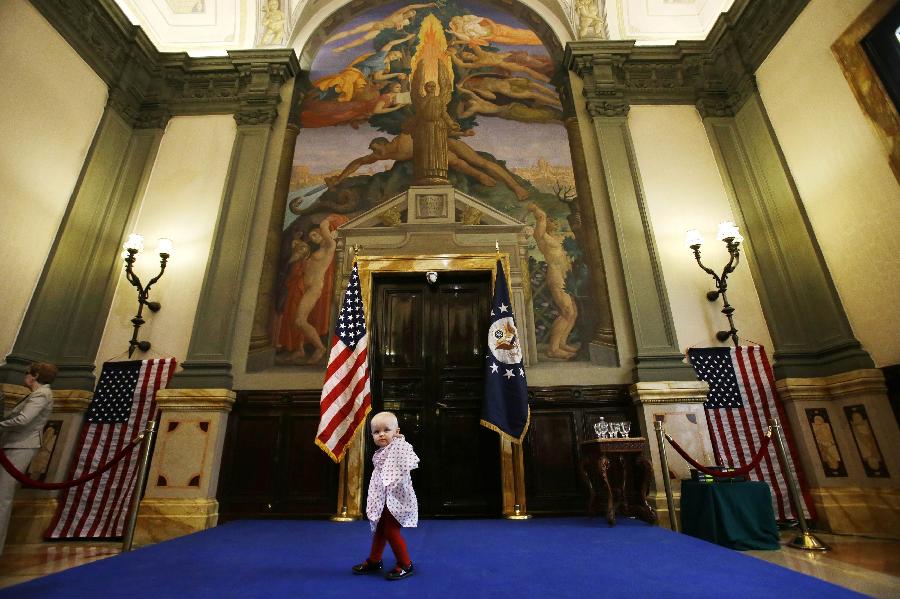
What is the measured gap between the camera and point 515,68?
768 centimetres

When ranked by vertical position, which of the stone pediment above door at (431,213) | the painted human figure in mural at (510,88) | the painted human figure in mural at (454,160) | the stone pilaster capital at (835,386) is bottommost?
the stone pilaster capital at (835,386)

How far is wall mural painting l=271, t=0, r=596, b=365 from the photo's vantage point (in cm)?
613

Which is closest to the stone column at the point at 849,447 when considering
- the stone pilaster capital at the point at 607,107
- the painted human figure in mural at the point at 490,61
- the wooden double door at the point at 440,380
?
the wooden double door at the point at 440,380

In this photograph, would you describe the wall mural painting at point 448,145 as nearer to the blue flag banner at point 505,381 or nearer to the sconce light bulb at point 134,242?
the blue flag banner at point 505,381

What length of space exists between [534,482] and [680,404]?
1990 millimetres

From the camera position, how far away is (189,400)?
5438mm

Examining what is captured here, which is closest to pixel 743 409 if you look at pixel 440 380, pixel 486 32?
pixel 440 380

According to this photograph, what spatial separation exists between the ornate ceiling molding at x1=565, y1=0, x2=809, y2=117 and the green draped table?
554 centimetres

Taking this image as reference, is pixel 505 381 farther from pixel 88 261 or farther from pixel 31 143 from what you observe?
pixel 31 143

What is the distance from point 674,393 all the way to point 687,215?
8.92 ft

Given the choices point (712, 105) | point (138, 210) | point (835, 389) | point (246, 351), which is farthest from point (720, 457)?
point (138, 210)

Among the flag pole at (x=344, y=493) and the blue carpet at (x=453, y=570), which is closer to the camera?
the blue carpet at (x=453, y=570)

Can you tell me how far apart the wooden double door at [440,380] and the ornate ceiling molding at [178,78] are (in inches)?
152

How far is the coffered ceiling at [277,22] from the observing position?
7.78 meters
